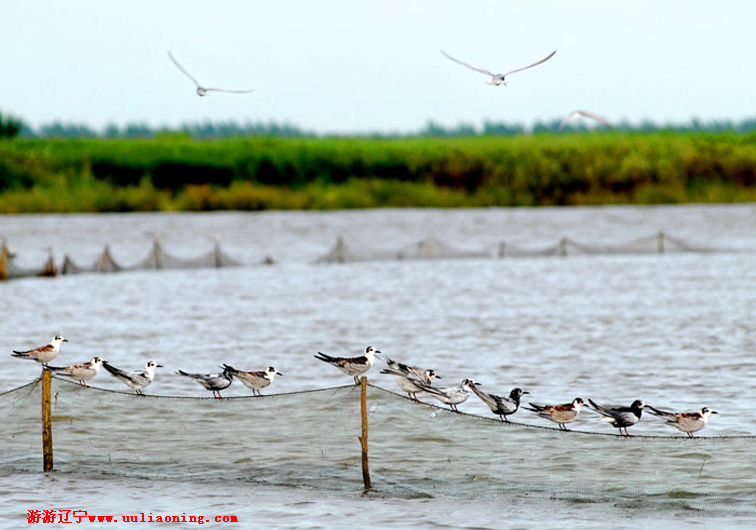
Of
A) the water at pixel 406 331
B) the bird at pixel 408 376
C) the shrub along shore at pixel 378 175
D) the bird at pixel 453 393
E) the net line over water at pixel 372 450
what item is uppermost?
Answer: the shrub along shore at pixel 378 175

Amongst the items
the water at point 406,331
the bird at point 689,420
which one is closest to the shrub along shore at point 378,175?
the water at point 406,331

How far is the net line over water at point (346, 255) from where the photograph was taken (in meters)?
36.0

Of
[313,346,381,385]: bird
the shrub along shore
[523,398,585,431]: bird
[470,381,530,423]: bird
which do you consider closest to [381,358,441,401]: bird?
[313,346,381,385]: bird

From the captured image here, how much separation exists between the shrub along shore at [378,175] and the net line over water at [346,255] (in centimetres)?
1916

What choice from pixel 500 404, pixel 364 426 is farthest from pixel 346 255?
pixel 364 426

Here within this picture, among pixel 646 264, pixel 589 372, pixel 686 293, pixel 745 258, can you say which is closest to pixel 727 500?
pixel 589 372

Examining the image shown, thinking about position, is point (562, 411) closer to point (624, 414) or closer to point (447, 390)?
point (624, 414)

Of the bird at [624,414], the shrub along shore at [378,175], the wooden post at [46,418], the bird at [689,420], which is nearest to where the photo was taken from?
the wooden post at [46,418]

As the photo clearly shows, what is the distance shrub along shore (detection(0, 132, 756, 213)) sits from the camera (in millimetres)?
63656

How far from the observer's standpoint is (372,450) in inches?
455

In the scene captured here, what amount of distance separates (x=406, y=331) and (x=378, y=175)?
43583mm

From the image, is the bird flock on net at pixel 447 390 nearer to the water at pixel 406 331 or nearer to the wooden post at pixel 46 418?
the wooden post at pixel 46 418

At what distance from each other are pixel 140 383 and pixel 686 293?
19780 millimetres

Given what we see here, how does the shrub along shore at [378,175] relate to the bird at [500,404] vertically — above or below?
above
